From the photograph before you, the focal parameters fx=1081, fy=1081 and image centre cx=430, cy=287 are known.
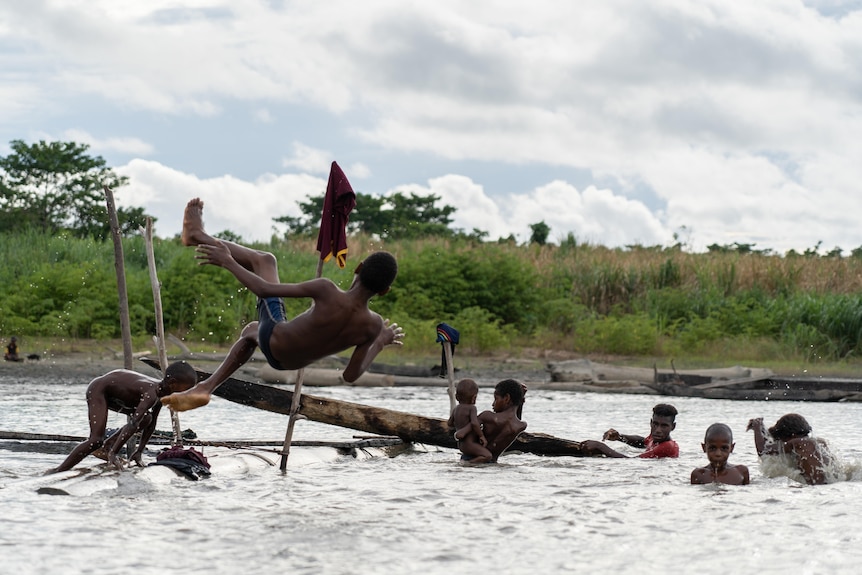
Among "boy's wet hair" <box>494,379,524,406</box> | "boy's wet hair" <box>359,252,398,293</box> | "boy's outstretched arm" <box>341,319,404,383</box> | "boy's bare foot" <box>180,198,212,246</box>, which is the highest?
"boy's bare foot" <box>180,198,212,246</box>

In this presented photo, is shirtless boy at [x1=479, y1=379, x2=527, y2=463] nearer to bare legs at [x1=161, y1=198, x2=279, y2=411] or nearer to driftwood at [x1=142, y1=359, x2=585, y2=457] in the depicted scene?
driftwood at [x1=142, y1=359, x2=585, y2=457]

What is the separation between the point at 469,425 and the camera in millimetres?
10930

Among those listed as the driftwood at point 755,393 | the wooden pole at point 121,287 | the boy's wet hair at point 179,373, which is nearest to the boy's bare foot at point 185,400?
the boy's wet hair at point 179,373

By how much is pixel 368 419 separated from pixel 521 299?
18762 mm

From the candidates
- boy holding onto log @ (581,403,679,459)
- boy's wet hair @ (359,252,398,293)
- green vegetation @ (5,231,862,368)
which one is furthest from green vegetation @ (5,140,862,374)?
boy's wet hair @ (359,252,398,293)

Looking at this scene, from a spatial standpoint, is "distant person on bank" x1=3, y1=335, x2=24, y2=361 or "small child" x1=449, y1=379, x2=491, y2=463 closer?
"small child" x1=449, y1=379, x2=491, y2=463

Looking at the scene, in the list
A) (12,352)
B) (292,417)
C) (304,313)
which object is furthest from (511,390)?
(12,352)

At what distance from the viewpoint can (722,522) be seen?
814cm

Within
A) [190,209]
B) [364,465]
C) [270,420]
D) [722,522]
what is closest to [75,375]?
[270,420]

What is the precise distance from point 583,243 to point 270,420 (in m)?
19.6

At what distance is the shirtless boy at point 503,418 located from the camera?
10859 mm

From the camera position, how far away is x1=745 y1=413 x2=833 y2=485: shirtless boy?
32.3ft

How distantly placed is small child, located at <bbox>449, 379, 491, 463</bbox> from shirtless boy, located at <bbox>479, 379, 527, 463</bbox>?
79mm

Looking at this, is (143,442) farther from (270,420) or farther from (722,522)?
(270,420)
